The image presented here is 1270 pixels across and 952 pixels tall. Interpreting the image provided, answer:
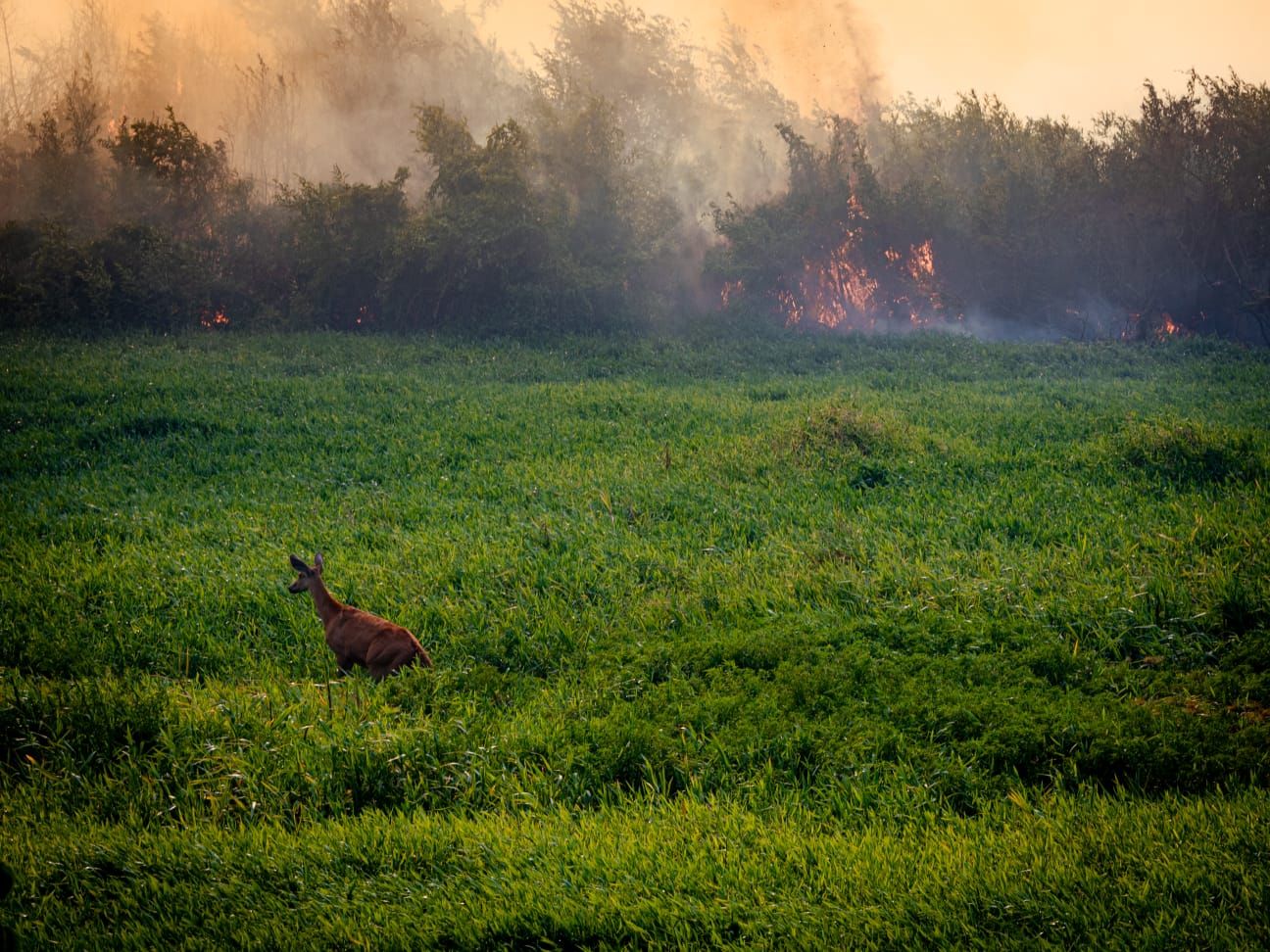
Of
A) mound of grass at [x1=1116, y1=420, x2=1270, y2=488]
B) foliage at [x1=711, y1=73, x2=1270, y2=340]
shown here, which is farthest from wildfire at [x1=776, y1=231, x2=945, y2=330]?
mound of grass at [x1=1116, y1=420, x2=1270, y2=488]

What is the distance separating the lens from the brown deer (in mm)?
5727

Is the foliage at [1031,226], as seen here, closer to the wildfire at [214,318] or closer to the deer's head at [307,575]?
the wildfire at [214,318]

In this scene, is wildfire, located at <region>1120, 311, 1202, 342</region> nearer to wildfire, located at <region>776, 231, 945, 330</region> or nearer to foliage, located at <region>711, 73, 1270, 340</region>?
foliage, located at <region>711, 73, 1270, 340</region>

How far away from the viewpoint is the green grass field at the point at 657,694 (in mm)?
3488

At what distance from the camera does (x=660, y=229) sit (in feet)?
89.1

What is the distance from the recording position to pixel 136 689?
5.49 m

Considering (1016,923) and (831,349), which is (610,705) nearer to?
(1016,923)

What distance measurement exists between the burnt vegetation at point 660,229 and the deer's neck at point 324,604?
19.1m

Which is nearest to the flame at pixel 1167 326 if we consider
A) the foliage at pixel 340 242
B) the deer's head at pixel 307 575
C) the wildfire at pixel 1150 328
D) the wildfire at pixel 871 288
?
the wildfire at pixel 1150 328

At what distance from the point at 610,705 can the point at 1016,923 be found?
2585 mm

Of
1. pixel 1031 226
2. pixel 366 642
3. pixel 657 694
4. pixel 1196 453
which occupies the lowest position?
pixel 657 694

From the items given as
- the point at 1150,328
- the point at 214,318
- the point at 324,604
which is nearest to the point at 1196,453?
the point at 324,604

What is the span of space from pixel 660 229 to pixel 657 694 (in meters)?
23.2

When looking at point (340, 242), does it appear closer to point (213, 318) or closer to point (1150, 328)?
point (213, 318)
